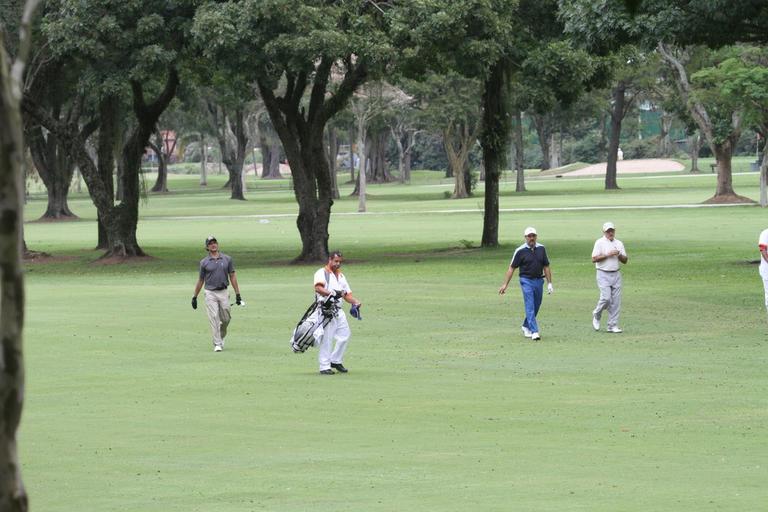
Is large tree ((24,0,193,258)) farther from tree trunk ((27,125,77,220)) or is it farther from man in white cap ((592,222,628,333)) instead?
tree trunk ((27,125,77,220))

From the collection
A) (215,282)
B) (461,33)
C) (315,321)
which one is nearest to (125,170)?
(461,33)

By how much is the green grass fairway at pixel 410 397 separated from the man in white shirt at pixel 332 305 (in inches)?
15.1

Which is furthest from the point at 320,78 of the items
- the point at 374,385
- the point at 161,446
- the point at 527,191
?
the point at 527,191

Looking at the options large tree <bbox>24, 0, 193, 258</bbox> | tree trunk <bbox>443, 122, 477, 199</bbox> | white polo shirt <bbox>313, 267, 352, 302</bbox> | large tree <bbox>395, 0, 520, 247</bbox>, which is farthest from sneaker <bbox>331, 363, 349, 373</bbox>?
tree trunk <bbox>443, 122, 477, 199</bbox>

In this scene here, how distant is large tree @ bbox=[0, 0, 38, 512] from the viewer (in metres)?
4.97

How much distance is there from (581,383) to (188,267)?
25102mm

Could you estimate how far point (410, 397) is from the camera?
659 inches

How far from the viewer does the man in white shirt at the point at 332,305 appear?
18359 mm

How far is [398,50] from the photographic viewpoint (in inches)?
1497

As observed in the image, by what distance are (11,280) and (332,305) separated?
1338 cm

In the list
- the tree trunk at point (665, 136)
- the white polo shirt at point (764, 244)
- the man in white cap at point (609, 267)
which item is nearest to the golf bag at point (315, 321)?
the man in white cap at point (609, 267)

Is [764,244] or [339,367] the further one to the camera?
[764,244]

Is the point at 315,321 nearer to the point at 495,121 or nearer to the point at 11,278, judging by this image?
the point at 11,278

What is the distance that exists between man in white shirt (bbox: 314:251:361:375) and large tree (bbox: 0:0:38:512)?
12.9 metres
